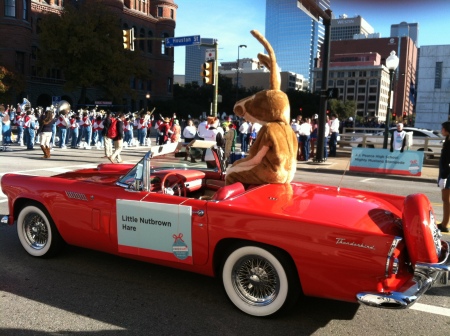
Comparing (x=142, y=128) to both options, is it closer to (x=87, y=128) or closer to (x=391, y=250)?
(x=87, y=128)

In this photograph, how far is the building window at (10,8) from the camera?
4394 cm

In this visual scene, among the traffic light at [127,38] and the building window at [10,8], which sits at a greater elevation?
the building window at [10,8]

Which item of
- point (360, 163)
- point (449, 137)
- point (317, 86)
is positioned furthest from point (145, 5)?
point (317, 86)

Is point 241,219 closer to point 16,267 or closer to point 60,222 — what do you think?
point 60,222

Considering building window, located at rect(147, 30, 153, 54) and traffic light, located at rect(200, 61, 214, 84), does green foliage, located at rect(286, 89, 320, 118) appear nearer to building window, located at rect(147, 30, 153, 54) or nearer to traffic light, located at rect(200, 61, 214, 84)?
building window, located at rect(147, 30, 153, 54)

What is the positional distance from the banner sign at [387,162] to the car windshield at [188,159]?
9.87m

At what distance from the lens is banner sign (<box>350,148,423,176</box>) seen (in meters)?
13.6

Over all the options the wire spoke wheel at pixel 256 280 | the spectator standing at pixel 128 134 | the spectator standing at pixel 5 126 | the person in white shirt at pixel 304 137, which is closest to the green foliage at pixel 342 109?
the spectator standing at pixel 128 134

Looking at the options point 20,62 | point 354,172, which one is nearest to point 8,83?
point 20,62

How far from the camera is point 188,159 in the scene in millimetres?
5227

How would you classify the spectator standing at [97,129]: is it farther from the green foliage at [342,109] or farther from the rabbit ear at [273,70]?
the green foliage at [342,109]

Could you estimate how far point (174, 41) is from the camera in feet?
74.3

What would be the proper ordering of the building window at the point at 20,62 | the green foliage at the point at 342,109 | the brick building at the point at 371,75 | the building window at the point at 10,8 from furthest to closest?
the brick building at the point at 371,75 → the green foliage at the point at 342,109 → the building window at the point at 20,62 → the building window at the point at 10,8

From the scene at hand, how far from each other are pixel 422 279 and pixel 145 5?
6821 cm
